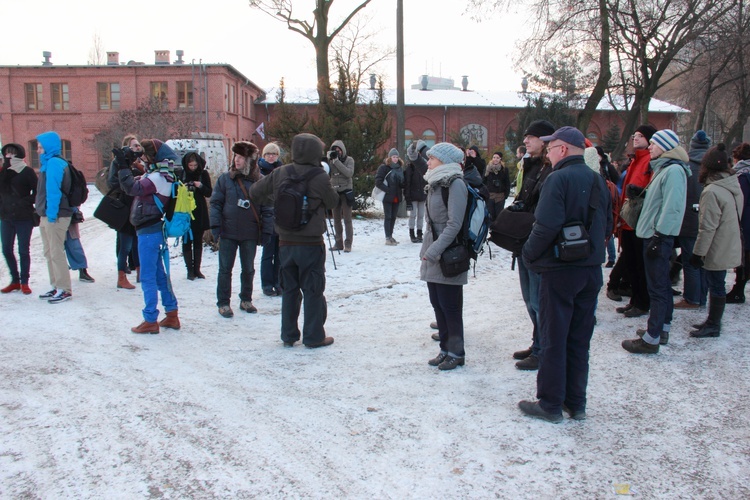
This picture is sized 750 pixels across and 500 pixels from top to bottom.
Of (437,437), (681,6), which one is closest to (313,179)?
(437,437)

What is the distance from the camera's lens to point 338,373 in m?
5.21

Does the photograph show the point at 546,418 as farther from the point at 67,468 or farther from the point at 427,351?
the point at 67,468

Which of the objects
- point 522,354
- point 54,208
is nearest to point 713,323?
point 522,354

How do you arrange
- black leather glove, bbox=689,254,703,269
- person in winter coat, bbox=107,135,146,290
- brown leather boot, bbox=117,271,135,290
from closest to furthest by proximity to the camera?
black leather glove, bbox=689,254,703,269 < person in winter coat, bbox=107,135,146,290 < brown leather boot, bbox=117,271,135,290

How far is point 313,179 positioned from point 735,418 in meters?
4.00

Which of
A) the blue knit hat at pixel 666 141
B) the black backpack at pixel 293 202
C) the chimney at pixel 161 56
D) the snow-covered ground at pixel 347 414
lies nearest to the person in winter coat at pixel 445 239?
the snow-covered ground at pixel 347 414

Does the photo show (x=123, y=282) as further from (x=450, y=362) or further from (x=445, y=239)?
(x=445, y=239)

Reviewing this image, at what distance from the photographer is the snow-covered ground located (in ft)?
11.2

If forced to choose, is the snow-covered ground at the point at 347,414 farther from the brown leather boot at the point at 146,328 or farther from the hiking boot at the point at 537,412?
the brown leather boot at the point at 146,328

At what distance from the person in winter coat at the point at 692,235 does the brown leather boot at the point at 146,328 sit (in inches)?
223

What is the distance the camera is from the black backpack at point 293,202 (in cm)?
557

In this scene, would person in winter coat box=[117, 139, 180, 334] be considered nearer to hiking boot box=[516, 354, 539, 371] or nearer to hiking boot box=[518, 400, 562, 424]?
hiking boot box=[516, 354, 539, 371]

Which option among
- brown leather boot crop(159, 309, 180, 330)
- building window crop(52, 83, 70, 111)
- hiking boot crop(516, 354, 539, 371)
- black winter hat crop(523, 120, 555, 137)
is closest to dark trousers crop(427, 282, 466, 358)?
hiking boot crop(516, 354, 539, 371)

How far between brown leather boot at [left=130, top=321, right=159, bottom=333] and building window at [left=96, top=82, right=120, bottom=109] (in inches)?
1669
